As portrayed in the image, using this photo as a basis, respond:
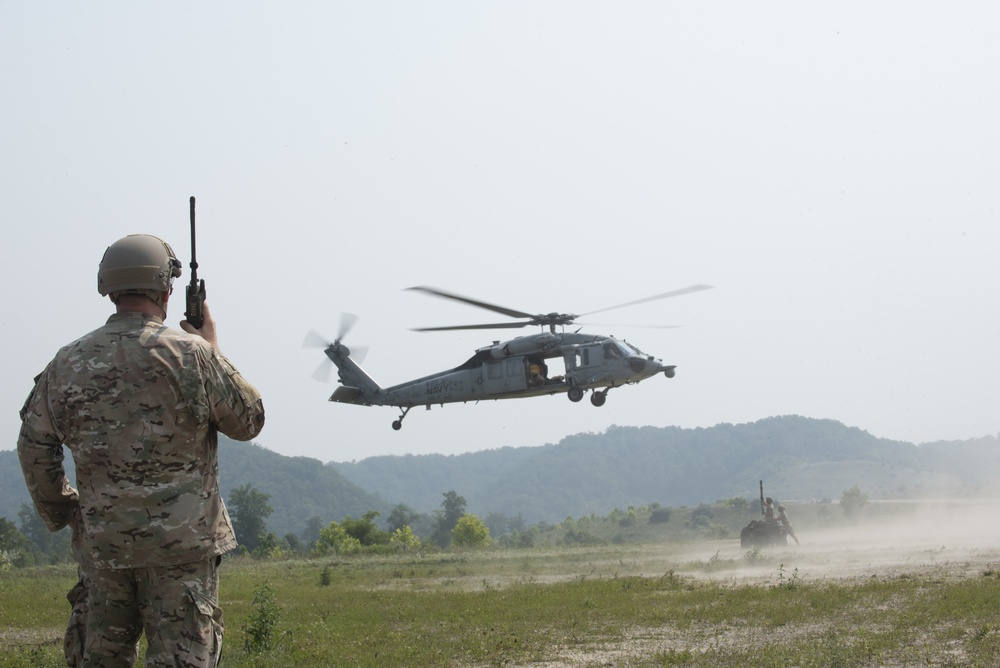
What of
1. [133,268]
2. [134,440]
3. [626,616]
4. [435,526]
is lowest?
[435,526]

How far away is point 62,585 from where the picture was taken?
20.7 m

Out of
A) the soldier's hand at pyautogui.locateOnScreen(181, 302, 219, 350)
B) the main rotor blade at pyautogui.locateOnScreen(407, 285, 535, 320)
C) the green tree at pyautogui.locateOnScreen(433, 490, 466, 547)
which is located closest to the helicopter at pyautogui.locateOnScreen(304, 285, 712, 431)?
the main rotor blade at pyautogui.locateOnScreen(407, 285, 535, 320)

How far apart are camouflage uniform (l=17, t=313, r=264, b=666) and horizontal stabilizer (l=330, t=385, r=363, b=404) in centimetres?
2515

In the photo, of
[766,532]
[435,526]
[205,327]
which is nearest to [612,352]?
[766,532]

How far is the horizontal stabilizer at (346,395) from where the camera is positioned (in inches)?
1150

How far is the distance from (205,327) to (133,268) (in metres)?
0.44

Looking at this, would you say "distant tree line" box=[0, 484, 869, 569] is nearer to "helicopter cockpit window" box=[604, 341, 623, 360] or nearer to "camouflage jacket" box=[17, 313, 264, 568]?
"helicopter cockpit window" box=[604, 341, 623, 360]

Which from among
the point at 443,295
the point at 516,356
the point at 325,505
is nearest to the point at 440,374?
the point at 516,356

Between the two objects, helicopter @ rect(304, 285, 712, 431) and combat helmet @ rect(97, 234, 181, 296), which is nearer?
combat helmet @ rect(97, 234, 181, 296)

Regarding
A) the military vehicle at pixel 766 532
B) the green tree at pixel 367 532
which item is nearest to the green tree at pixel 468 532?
the green tree at pixel 367 532

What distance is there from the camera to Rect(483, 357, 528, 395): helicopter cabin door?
25047 mm

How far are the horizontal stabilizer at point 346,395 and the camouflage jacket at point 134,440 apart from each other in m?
25.1

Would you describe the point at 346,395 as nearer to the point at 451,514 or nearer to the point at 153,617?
the point at 153,617

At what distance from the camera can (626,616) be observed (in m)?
12.5
